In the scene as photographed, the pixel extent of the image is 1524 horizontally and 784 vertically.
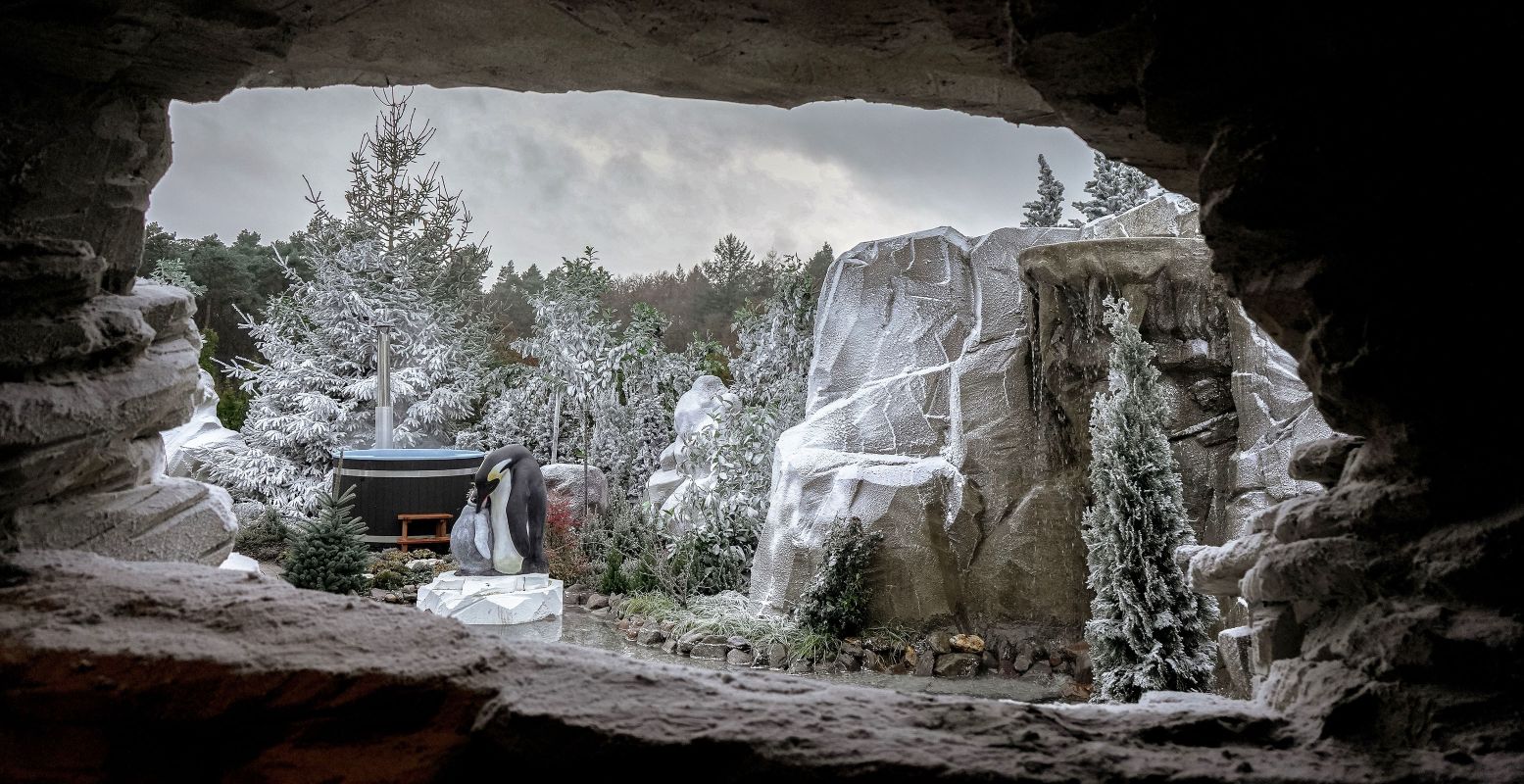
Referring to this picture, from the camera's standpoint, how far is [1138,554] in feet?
16.3

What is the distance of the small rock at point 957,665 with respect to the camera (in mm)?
5945

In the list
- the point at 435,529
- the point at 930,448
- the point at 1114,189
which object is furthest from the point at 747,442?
the point at 1114,189

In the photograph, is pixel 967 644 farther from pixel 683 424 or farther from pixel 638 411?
pixel 638 411

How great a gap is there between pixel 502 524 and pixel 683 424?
4.21 metres

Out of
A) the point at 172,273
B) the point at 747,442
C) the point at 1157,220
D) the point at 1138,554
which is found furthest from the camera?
the point at 172,273

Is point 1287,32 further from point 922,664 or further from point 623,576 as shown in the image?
point 623,576

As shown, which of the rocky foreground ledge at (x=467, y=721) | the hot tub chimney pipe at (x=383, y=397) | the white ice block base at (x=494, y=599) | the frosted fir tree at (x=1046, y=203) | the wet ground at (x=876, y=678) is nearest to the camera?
the rocky foreground ledge at (x=467, y=721)

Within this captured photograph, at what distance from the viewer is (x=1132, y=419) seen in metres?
5.09

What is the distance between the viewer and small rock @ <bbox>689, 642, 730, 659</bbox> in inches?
249

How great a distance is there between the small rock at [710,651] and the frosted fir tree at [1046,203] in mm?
5158

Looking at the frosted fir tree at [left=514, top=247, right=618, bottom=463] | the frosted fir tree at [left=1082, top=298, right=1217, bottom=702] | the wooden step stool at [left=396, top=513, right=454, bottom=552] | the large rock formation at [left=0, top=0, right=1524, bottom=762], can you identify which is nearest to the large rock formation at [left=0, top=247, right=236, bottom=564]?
the large rock formation at [left=0, top=0, right=1524, bottom=762]

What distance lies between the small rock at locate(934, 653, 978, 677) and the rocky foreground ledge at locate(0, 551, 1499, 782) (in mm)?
4501

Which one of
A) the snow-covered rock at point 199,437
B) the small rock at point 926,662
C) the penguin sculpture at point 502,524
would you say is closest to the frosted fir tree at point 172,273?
the snow-covered rock at point 199,437

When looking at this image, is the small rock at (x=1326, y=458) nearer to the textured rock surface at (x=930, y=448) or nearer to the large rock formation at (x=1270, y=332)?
the large rock formation at (x=1270, y=332)
